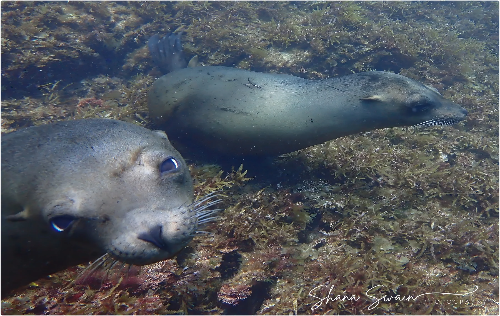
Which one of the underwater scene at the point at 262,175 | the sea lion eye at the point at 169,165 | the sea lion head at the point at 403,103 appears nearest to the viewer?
the underwater scene at the point at 262,175

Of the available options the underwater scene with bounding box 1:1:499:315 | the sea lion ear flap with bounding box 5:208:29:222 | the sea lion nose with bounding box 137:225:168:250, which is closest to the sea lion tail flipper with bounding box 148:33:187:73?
the underwater scene with bounding box 1:1:499:315

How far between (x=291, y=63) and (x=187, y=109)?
3.32m

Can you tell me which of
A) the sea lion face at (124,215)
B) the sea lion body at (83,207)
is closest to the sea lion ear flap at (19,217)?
the sea lion body at (83,207)

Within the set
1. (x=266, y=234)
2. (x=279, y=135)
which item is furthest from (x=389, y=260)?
(x=279, y=135)

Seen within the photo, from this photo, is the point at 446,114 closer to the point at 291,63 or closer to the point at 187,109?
the point at 187,109

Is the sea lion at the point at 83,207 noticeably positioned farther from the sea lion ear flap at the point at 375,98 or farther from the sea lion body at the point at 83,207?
the sea lion ear flap at the point at 375,98

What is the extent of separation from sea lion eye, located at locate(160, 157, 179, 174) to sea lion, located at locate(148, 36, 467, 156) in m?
1.59

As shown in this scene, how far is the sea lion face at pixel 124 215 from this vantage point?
1.49 meters

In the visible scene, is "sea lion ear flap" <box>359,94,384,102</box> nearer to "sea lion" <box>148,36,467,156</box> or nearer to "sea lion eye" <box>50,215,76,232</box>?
"sea lion" <box>148,36,467,156</box>

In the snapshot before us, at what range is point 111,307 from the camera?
2121mm

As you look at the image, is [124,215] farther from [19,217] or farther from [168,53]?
[168,53]

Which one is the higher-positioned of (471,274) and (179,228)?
(179,228)

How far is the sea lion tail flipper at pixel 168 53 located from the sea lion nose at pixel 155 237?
4.80 metres

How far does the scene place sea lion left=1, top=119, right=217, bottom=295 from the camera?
1521mm
